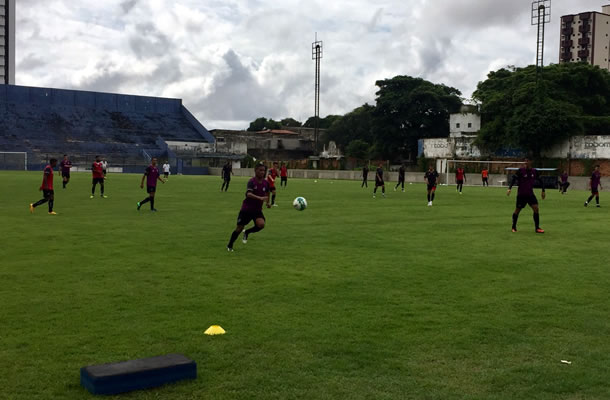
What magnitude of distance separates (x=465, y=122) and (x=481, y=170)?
1855 centimetres

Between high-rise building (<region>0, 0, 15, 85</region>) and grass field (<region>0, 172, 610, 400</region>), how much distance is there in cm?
12506

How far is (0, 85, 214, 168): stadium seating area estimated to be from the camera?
78.5m

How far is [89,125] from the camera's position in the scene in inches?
3482

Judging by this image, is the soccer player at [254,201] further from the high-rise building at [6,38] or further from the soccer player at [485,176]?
the high-rise building at [6,38]

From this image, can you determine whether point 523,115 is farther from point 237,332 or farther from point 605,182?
point 237,332

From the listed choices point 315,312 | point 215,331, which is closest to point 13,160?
point 315,312

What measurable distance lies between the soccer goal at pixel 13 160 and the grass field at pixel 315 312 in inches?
2377

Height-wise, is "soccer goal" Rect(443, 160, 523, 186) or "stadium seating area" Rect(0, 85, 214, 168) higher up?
"stadium seating area" Rect(0, 85, 214, 168)

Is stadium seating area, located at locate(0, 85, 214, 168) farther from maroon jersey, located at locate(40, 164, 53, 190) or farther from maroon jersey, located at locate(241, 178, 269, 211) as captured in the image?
maroon jersey, located at locate(241, 178, 269, 211)

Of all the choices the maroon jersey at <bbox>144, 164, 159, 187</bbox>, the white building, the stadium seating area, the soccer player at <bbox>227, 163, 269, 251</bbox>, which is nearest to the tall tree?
the white building

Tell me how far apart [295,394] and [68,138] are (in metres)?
84.4

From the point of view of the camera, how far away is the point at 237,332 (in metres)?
6.35

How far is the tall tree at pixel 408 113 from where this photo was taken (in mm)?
76750

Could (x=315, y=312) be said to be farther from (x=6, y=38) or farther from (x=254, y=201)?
(x=6, y=38)
